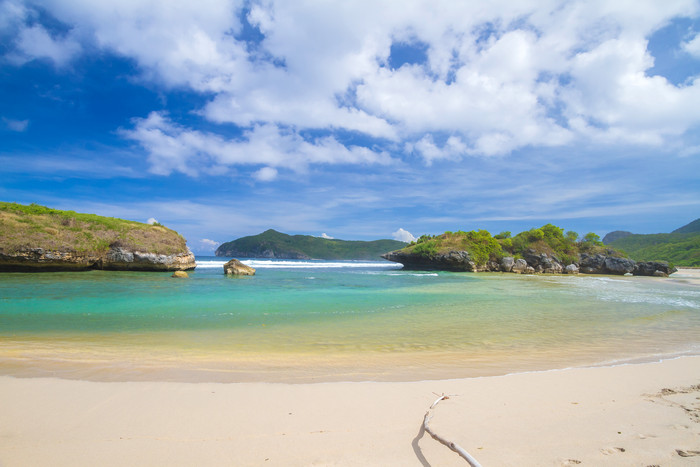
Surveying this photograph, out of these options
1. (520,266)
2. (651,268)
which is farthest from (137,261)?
(651,268)

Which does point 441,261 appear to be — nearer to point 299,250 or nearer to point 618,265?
point 618,265

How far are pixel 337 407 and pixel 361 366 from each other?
6.86 ft

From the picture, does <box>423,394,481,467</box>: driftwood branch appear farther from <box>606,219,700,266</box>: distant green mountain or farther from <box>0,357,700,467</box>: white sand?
<box>606,219,700,266</box>: distant green mountain

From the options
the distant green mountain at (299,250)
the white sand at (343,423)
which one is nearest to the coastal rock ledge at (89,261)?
the white sand at (343,423)

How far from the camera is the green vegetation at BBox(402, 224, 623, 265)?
53719mm

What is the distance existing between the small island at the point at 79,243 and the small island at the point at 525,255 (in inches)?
1527

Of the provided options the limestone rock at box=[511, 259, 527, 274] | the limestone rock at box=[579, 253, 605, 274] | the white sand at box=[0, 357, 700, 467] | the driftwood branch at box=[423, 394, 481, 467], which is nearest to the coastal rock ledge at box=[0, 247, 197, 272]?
the white sand at box=[0, 357, 700, 467]

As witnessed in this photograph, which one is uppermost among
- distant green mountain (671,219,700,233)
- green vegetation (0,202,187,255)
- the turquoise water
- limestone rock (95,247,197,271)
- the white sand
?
distant green mountain (671,219,700,233)

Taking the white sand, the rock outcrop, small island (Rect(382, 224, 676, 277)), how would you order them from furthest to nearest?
small island (Rect(382, 224, 676, 277)) < the rock outcrop < the white sand

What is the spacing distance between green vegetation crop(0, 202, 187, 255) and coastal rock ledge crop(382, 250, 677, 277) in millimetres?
39474

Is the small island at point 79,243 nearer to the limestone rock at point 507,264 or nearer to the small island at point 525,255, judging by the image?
the small island at point 525,255

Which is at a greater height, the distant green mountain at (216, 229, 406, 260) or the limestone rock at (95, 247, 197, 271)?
the distant green mountain at (216, 229, 406, 260)

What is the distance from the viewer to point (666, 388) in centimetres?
445

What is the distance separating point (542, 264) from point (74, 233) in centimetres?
6579
